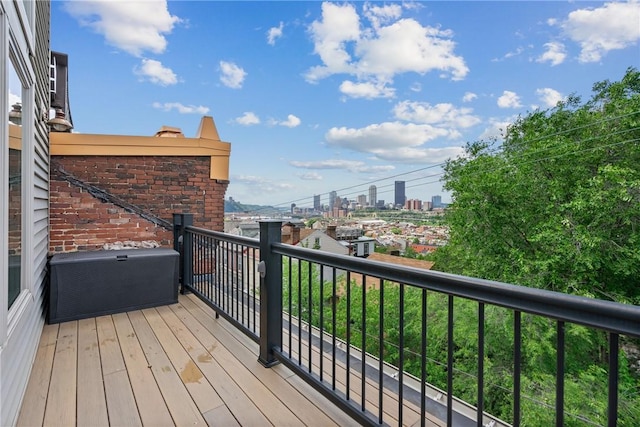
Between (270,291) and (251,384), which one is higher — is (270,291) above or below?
above

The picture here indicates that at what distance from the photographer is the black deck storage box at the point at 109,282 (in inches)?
114

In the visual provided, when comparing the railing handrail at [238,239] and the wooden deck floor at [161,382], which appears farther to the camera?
the railing handrail at [238,239]

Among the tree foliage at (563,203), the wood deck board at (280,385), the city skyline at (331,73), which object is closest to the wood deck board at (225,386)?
the wood deck board at (280,385)

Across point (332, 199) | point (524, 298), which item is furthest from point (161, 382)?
point (332, 199)

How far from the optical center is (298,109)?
2383cm

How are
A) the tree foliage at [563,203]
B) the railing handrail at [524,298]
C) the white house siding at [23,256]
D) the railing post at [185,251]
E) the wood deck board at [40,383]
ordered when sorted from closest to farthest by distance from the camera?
the railing handrail at [524,298] → the white house siding at [23,256] → the wood deck board at [40,383] → the railing post at [185,251] → the tree foliage at [563,203]

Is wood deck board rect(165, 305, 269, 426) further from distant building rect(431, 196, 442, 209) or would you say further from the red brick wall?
distant building rect(431, 196, 442, 209)

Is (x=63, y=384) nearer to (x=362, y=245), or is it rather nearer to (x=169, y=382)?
(x=169, y=382)

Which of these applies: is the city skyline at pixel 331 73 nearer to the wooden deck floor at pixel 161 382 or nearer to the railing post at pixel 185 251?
the railing post at pixel 185 251

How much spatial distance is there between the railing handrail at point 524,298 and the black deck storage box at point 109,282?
8.68 feet

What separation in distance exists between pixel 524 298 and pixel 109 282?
3404 millimetres

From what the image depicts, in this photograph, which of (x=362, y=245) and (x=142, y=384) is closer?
(x=142, y=384)

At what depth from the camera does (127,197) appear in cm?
426

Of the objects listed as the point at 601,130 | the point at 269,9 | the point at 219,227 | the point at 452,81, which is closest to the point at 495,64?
the point at 452,81
